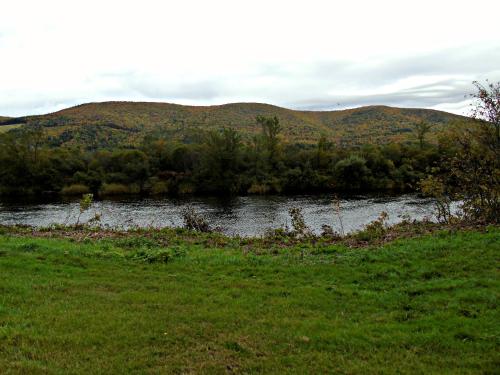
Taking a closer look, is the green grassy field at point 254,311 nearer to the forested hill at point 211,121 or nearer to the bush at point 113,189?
the bush at point 113,189

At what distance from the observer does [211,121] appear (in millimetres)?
146250

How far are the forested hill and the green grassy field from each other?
3434 inches

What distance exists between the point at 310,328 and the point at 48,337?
445cm

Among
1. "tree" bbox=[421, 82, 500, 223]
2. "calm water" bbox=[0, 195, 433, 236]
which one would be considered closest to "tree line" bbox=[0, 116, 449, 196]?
"calm water" bbox=[0, 195, 433, 236]

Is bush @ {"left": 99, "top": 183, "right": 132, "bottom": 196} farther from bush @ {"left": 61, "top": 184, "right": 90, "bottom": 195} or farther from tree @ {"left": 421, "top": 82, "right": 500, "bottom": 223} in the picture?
tree @ {"left": 421, "top": 82, "right": 500, "bottom": 223}

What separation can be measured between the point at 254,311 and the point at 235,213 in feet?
99.2

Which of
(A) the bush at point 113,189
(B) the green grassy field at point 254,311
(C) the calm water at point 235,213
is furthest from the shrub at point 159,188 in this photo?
(B) the green grassy field at point 254,311

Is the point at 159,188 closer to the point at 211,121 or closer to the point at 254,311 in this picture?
the point at 254,311

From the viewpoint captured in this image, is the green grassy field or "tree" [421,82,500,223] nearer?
the green grassy field

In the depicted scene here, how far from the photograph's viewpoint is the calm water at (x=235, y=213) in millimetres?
30280

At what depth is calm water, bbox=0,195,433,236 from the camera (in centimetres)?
3028

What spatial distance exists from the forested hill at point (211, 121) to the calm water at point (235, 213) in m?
54.4

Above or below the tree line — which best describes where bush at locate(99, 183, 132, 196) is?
below

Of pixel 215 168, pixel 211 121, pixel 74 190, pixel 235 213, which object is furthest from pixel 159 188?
pixel 211 121
